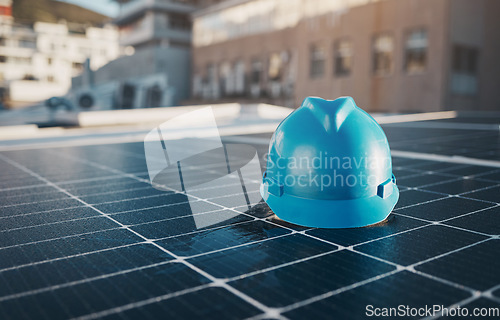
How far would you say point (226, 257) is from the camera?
125 inches

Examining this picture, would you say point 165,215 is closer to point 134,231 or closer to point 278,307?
point 134,231

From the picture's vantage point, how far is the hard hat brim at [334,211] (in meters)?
3.72

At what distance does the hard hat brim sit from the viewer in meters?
3.72

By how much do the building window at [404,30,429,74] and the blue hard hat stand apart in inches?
1127

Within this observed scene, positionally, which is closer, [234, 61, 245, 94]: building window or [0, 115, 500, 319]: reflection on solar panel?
[0, 115, 500, 319]: reflection on solar panel

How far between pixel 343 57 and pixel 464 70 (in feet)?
28.3

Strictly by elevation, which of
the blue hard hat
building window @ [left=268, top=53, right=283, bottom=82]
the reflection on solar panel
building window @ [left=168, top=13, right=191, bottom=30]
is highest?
building window @ [left=168, top=13, right=191, bottom=30]

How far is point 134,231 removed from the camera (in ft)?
12.5

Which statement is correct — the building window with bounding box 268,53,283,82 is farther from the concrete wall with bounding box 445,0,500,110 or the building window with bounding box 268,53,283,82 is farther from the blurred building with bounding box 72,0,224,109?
the concrete wall with bounding box 445,0,500,110

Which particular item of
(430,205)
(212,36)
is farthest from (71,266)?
(212,36)

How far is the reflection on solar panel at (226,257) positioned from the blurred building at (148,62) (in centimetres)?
4040

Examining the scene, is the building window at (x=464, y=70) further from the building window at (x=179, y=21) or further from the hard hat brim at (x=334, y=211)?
the building window at (x=179, y=21)

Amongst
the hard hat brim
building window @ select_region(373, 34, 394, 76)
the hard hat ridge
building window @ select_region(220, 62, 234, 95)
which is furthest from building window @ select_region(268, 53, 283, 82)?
the hard hat brim

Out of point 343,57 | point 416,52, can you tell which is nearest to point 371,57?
point 343,57
